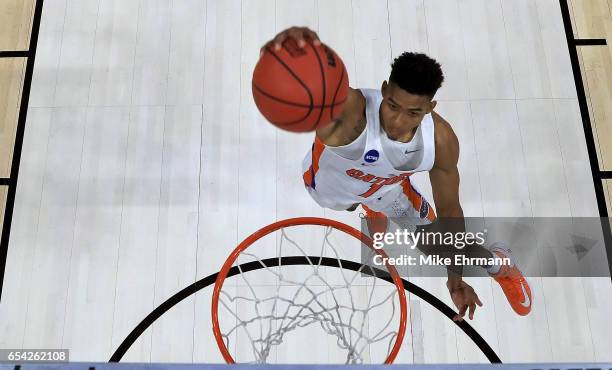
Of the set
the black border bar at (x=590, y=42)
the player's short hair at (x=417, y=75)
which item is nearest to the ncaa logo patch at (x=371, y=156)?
the player's short hair at (x=417, y=75)

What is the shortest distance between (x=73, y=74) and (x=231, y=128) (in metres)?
1.15

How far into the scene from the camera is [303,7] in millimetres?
3975

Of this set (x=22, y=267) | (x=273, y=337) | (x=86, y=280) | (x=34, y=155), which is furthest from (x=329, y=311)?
(x=34, y=155)

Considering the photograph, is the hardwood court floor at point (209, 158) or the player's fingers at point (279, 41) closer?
the player's fingers at point (279, 41)

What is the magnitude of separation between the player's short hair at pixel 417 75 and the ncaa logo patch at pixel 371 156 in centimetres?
33

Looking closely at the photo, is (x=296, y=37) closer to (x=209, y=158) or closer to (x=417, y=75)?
(x=417, y=75)

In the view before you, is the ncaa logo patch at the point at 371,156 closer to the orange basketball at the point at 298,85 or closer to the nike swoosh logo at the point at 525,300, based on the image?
the orange basketball at the point at 298,85

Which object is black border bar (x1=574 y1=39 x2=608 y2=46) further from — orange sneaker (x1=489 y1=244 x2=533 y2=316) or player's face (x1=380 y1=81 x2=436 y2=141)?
player's face (x1=380 y1=81 x2=436 y2=141)

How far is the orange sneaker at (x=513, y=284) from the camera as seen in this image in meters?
2.94

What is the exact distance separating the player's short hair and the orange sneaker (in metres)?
1.39

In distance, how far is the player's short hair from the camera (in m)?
1.85

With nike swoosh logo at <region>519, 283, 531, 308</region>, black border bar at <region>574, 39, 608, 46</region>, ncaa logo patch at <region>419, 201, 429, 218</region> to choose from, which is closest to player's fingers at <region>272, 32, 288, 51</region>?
ncaa logo patch at <region>419, 201, 429, 218</region>

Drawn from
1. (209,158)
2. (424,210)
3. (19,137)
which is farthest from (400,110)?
(19,137)

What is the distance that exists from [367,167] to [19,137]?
8.24ft
